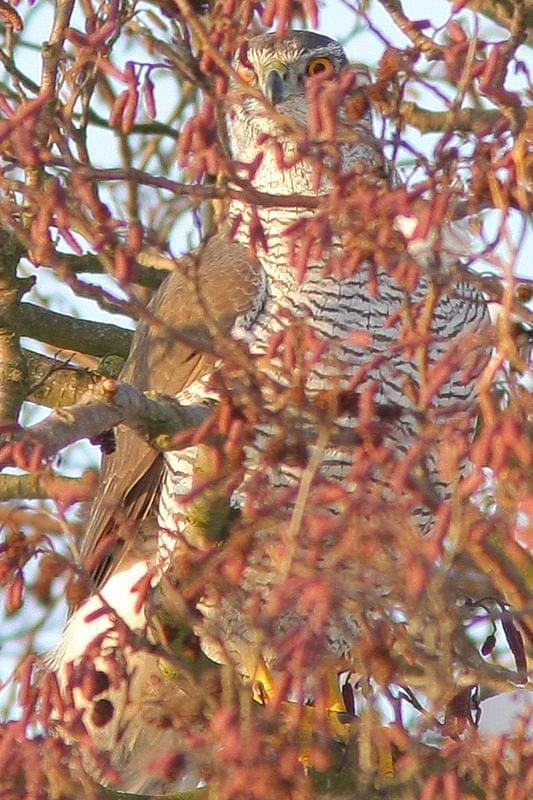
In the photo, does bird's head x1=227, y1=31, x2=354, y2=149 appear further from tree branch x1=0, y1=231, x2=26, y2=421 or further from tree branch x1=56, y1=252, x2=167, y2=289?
tree branch x1=0, y1=231, x2=26, y2=421

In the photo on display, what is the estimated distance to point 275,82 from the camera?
5.53m

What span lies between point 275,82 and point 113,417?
2.70 m

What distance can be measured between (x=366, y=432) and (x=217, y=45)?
2.74 feet

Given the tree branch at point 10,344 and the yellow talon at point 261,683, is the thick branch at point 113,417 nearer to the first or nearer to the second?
the yellow talon at point 261,683

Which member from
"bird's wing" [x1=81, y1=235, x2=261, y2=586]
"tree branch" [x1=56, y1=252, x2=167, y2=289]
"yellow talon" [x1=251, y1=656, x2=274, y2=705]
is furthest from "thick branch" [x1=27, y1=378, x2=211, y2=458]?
"bird's wing" [x1=81, y1=235, x2=261, y2=586]

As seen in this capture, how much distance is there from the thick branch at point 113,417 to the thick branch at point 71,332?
166 cm

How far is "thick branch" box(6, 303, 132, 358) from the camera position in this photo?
5.17m

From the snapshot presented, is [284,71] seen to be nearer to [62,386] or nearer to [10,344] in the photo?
[62,386]

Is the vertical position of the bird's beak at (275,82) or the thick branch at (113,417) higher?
the bird's beak at (275,82)

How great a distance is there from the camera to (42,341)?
539 centimetres

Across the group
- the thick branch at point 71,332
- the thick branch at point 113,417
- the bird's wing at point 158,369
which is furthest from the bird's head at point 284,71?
the thick branch at point 113,417

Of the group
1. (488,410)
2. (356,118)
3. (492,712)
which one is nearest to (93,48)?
(356,118)

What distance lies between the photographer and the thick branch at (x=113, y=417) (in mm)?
2877

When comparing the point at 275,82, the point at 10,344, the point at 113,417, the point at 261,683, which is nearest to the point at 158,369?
the point at 10,344
